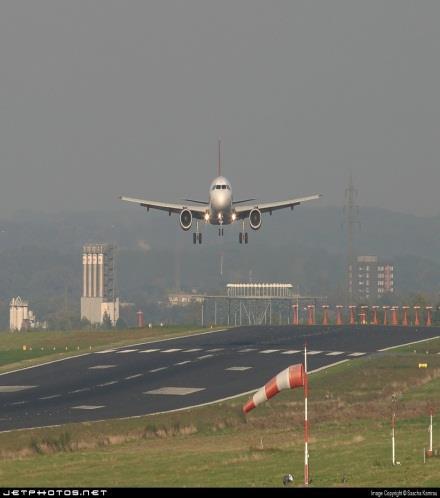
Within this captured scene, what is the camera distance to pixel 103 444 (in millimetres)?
65125

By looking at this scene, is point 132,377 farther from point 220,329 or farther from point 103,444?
point 220,329

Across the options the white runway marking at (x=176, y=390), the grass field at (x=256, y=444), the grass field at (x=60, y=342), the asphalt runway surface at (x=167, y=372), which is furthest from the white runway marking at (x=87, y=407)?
the grass field at (x=60, y=342)

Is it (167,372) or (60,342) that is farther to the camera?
(60,342)

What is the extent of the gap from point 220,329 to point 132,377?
5205 centimetres

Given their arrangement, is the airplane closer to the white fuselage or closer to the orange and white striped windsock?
the white fuselage

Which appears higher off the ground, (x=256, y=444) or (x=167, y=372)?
(x=167, y=372)

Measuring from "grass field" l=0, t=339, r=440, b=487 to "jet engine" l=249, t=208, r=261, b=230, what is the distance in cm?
2141

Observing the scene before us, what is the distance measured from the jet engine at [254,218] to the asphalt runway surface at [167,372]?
1110 centimetres

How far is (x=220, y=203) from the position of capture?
11338cm

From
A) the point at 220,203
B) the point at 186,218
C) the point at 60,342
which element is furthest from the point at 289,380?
the point at 60,342

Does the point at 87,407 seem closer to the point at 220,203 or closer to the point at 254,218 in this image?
the point at 220,203

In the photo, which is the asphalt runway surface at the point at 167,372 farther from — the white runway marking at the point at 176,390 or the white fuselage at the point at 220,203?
the white fuselage at the point at 220,203

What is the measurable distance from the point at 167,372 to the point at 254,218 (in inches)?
737

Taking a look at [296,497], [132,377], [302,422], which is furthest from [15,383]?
[296,497]
